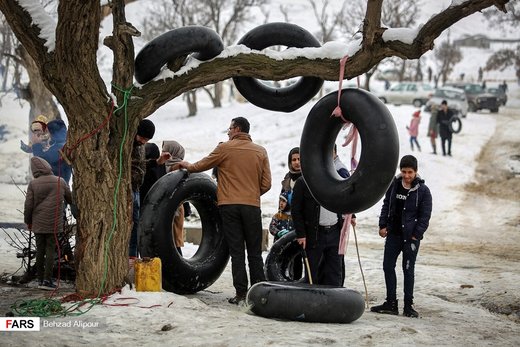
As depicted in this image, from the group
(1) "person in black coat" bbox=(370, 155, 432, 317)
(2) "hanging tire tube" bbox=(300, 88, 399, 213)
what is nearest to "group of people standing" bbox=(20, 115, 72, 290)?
(2) "hanging tire tube" bbox=(300, 88, 399, 213)

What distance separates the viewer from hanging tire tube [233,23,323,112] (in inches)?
324

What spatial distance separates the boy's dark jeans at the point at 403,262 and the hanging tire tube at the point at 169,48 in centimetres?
268

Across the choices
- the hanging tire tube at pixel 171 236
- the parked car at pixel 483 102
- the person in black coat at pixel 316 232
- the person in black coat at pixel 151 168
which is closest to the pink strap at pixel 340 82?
the person in black coat at pixel 316 232

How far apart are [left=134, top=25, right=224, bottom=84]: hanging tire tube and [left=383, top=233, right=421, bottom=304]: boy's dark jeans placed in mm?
2682

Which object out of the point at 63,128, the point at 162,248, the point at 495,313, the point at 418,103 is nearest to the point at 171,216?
the point at 162,248

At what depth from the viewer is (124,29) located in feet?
24.3

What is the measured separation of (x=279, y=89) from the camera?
8.51m

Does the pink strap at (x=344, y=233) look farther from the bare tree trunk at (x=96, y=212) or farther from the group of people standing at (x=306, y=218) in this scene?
the bare tree trunk at (x=96, y=212)

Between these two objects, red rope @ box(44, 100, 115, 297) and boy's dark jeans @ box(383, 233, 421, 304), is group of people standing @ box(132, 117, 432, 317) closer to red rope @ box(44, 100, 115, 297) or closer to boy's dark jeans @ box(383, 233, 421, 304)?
boy's dark jeans @ box(383, 233, 421, 304)

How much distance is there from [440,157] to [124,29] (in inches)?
729

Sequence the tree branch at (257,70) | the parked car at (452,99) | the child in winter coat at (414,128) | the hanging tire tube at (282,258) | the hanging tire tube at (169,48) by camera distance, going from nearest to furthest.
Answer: the tree branch at (257,70), the hanging tire tube at (169,48), the hanging tire tube at (282,258), the child in winter coat at (414,128), the parked car at (452,99)

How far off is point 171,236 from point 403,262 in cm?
237

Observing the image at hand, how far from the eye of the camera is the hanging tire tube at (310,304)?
23.3 feet

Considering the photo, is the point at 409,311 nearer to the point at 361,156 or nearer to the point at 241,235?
the point at 241,235
